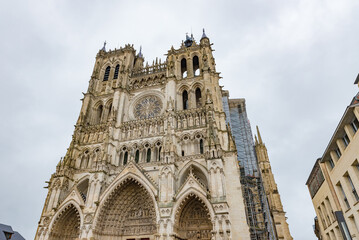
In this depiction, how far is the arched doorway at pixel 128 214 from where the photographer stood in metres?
18.3

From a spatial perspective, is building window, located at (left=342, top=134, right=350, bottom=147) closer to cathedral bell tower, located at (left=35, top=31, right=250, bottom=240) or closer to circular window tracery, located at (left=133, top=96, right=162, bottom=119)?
cathedral bell tower, located at (left=35, top=31, right=250, bottom=240)

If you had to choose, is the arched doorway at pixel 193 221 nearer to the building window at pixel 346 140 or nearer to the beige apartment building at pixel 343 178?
the beige apartment building at pixel 343 178

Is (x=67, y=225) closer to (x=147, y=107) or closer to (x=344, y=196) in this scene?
(x=147, y=107)

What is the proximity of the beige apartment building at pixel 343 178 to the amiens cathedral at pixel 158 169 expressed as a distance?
5.30 metres

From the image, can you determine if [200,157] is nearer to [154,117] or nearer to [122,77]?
[154,117]

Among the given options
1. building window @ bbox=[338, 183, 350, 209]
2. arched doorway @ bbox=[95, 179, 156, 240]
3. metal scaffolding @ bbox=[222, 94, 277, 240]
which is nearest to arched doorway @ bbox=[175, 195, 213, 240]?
arched doorway @ bbox=[95, 179, 156, 240]

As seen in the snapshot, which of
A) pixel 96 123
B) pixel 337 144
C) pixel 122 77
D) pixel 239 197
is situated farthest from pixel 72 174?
pixel 337 144

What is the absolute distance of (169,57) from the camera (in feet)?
90.5

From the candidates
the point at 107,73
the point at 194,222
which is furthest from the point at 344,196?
the point at 107,73

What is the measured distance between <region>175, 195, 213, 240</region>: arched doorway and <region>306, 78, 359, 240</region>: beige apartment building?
307 inches

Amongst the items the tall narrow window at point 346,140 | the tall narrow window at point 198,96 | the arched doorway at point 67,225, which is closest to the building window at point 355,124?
the tall narrow window at point 346,140

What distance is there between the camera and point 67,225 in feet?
64.4

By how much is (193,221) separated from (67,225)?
10883 mm

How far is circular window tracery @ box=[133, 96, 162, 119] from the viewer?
963 inches
